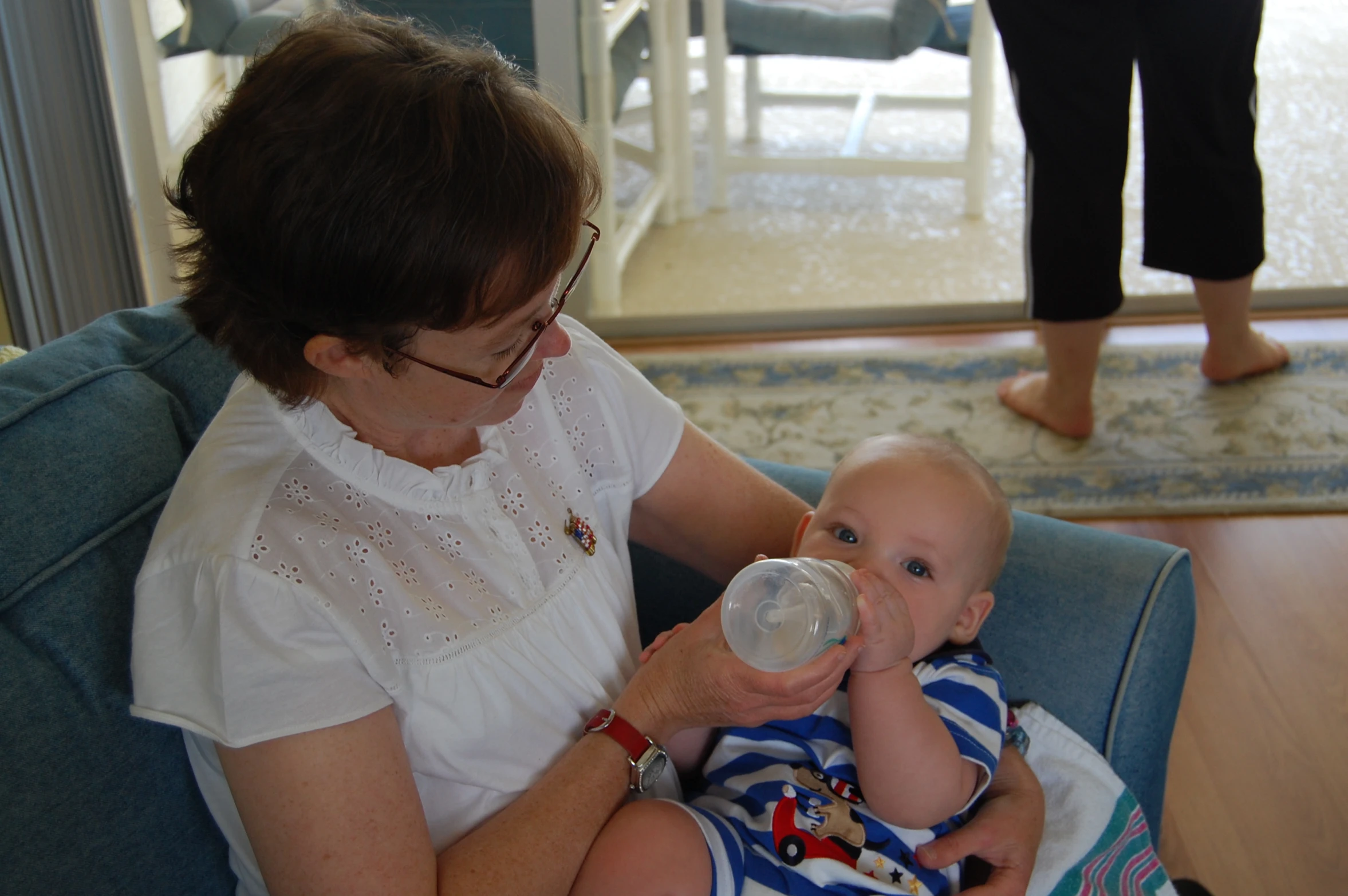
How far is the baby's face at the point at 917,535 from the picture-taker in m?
1.19

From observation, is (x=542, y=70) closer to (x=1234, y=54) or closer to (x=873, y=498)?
(x=1234, y=54)

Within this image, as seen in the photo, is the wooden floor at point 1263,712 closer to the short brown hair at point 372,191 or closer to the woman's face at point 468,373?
the woman's face at point 468,373

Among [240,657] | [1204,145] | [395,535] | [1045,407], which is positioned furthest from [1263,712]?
[240,657]

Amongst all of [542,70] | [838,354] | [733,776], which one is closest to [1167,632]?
[733,776]

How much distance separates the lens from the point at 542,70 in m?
2.98

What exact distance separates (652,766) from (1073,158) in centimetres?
185

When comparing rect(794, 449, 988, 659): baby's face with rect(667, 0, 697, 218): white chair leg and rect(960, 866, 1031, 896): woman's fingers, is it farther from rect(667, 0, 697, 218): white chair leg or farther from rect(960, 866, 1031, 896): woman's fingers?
rect(667, 0, 697, 218): white chair leg

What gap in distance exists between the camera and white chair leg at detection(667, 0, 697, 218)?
11.2ft

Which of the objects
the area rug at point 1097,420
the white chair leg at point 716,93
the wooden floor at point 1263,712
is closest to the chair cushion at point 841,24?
the white chair leg at point 716,93

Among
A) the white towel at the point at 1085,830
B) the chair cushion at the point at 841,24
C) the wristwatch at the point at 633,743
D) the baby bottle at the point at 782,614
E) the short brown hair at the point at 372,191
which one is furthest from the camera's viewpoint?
the chair cushion at the point at 841,24

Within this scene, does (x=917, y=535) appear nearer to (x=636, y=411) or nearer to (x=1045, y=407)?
(x=636, y=411)

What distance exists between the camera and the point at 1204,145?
2.53 meters

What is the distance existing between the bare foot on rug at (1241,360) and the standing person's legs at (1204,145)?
0.37 ft

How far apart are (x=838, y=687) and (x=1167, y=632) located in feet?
1.25
